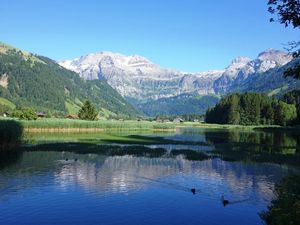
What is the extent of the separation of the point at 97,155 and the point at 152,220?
4270 cm

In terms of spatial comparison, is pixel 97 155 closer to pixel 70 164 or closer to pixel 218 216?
pixel 70 164

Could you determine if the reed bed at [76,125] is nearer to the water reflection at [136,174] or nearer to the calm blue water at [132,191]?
the water reflection at [136,174]

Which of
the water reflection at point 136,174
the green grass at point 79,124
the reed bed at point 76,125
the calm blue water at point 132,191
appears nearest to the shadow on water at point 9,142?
the water reflection at point 136,174

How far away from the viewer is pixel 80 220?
111 feet

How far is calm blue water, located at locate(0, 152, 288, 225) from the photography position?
116ft

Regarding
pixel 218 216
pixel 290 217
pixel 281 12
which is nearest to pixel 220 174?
pixel 218 216

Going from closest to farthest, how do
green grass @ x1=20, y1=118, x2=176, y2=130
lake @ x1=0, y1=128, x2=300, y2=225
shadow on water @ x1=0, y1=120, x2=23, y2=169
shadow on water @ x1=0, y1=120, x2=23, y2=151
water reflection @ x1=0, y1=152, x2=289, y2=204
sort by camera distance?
lake @ x1=0, y1=128, x2=300, y2=225
water reflection @ x1=0, y1=152, x2=289, y2=204
shadow on water @ x1=0, y1=120, x2=23, y2=169
shadow on water @ x1=0, y1=120, x2=23, y2=151
green grass @ x1=20, y1=118, x2=176, y2=130

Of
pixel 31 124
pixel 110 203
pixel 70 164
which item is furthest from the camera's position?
pixel 31 124

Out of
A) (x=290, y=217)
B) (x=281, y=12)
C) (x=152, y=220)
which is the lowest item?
(x=152, y=220)

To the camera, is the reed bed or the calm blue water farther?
the reed bed

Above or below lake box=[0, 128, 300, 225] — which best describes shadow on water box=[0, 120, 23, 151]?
above

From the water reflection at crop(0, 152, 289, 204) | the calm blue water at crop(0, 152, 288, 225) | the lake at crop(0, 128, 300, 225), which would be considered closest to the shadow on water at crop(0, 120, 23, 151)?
the lake at crop(0, 128, 300, 225)

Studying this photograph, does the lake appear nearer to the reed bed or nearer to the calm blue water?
the calm blue water

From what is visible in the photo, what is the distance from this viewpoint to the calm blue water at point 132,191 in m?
35.3
